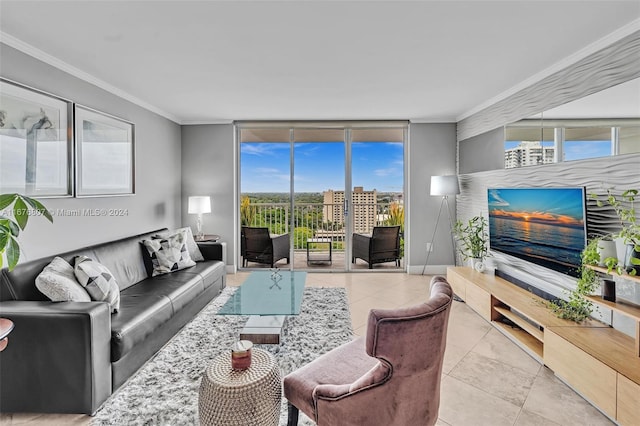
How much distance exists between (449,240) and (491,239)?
131 cm

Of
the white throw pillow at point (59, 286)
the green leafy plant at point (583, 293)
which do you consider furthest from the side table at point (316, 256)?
the white throw pillow at point (59, 286)

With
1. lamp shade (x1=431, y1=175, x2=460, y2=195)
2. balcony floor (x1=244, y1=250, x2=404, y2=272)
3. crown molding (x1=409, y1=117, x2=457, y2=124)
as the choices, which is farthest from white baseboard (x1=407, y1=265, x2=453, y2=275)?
crown molding (x1=409, y1=117, x2=457, y2=124)

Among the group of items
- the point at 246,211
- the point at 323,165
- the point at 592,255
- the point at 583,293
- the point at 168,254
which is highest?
the point at 323,165

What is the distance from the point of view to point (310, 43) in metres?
2.44

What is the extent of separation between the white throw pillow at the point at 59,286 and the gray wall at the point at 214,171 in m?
2.86

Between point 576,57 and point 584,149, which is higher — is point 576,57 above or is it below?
above

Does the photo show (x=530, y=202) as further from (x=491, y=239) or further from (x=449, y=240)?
(x=449, y=240)

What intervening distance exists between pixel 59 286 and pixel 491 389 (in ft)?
9.65

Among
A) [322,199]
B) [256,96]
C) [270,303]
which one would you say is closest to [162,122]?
[256,96]

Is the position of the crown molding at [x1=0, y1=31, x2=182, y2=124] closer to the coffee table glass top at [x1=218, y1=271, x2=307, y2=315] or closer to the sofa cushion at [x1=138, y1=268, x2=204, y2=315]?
the sofa cushion at [x1=138, y1=268, x2=204, y2=315]

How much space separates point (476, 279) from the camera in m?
3.59

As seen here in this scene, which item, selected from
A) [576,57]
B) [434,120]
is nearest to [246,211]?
[434,120]

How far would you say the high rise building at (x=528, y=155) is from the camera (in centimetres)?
296

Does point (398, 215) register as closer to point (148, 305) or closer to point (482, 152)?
point (482, 152)
